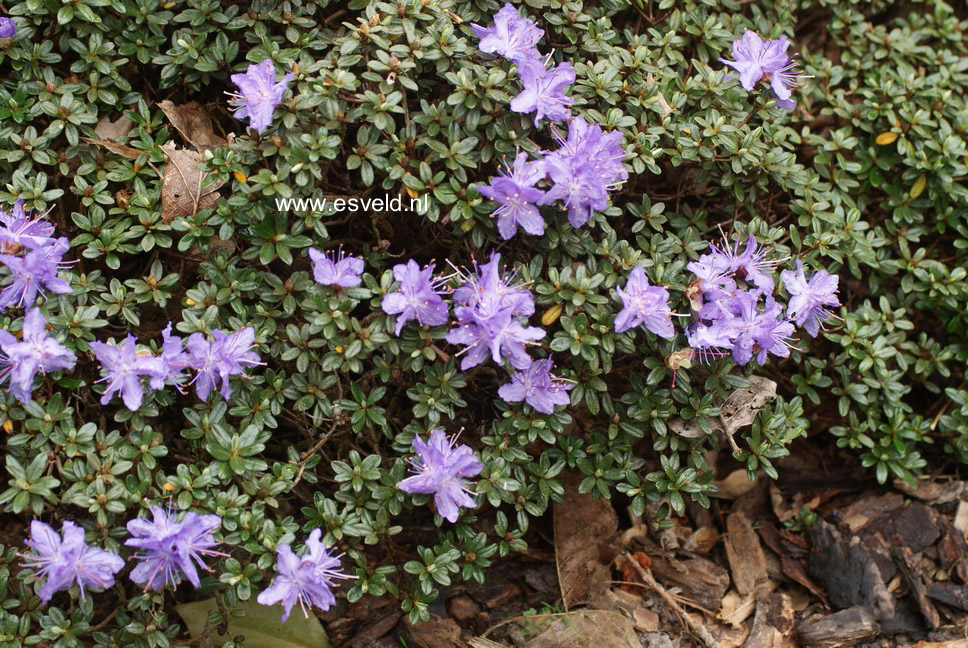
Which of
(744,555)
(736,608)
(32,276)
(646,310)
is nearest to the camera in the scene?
(32,276)

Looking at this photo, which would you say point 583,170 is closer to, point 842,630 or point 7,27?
point 842,630

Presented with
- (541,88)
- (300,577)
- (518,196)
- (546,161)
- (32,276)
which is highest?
(541,88)

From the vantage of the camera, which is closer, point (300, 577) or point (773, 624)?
point (300, 577)

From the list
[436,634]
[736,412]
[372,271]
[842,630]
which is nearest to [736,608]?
[842,630]

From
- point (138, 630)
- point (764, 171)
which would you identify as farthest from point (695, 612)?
point (138, 630)

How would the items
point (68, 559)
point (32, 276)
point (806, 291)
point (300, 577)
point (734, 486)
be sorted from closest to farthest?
1. point (68, 559)
2. point (300, 577)
3. point (32, 276)
4. point (806, 291)
5. point (734, 486)

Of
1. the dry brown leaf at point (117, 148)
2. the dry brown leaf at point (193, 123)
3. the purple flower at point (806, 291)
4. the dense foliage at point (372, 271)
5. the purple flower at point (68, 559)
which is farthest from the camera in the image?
the dry brown leaf at point (193, 123)

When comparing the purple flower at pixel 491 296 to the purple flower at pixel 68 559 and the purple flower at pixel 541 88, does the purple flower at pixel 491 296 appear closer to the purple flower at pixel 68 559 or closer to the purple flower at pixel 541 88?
the purple flower at pixel 541 88

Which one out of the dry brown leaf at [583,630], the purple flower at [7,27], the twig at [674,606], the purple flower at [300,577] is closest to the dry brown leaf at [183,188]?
the purple flower at [7,27]
